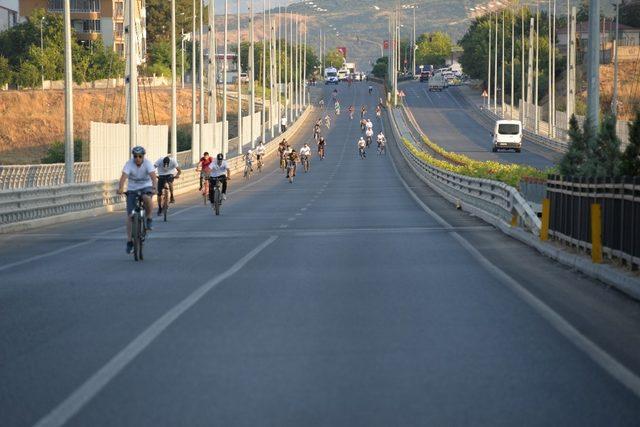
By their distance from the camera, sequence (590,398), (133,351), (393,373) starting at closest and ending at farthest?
(590,398) < (393,373) < (133,351)

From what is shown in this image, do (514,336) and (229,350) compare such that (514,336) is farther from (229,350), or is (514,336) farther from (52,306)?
(52,306)

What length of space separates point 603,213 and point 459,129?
116 meters

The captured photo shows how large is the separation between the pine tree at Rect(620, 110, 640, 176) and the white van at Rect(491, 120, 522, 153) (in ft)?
269

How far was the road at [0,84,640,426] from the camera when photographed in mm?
8469

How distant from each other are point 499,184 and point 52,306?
18.1 meters

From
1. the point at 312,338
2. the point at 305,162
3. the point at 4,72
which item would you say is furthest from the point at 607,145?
the point at 4,72

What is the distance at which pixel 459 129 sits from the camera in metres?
134

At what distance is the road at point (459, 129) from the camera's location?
95.8m

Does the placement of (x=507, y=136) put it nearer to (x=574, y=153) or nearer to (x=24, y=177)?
(x=24, y=177)

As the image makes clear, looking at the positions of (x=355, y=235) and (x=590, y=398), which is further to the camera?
(x=355, y=235)

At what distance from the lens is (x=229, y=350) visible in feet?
35.6

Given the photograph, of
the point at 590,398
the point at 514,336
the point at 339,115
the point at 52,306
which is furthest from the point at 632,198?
the point at 339,115

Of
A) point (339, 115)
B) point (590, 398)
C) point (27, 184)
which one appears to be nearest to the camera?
point (590, 398)

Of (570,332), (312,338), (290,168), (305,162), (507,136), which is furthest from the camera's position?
(507,136)
